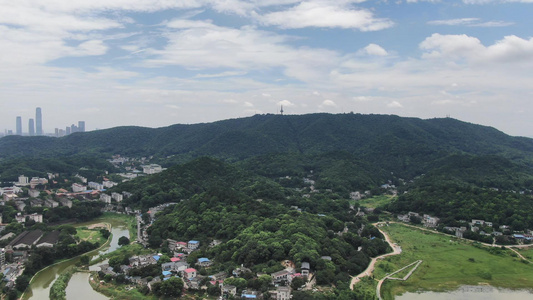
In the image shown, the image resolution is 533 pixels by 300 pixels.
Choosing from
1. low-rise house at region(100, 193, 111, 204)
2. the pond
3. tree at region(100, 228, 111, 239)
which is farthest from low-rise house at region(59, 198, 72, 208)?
the pond

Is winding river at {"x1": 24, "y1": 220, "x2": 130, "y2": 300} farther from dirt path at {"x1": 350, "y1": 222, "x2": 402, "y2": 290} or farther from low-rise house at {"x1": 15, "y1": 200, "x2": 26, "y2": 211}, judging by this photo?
low-rise house at {"x1": 15, "y1": 200, "x2": 26, "y2": 211}

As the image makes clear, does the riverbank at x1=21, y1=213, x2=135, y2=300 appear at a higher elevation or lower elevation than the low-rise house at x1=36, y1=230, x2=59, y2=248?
lower

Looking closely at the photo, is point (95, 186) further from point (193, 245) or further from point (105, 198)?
point (193, 245)

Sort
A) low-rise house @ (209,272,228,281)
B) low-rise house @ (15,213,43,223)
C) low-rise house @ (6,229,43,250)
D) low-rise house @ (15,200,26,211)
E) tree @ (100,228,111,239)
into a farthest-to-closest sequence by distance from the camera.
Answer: low-rise house @ (15,200,26,211) < low-rise house @ (15,213,43,223) < tree @ (100,228,111,239) < low-rise house @ (6,229,43,250) < low-rise house @ (209,272,228,281)

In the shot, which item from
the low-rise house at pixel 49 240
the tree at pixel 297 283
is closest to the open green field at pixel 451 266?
the tree at pixel 297 283

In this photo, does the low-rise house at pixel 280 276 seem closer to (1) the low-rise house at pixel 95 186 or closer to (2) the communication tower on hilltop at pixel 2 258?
(2) the communication tower on hilltop at pixel 2 258

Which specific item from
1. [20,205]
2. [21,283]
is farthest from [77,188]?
[21,283]
